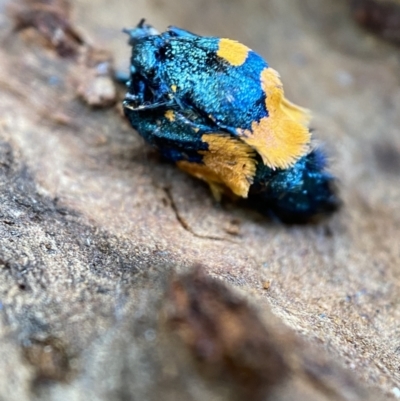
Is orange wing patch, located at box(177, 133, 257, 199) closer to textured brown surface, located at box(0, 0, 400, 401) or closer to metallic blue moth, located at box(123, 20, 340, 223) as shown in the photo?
metallic blue moth, located at box(123, 20, 340, 223)

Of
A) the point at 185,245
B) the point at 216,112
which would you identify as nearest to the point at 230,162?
the point at 216,112

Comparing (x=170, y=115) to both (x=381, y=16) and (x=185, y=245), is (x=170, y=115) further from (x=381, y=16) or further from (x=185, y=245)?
(x=381, y=16)

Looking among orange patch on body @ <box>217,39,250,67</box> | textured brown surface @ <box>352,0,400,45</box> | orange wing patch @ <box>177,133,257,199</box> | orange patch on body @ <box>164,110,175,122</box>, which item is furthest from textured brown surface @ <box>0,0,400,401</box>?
orange patch on body @ <box>217,39,250,67</box>

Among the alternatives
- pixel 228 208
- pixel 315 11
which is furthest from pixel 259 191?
pixel 315 11

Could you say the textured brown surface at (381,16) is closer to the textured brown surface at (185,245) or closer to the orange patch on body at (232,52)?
the textured brown surface at (185,245)

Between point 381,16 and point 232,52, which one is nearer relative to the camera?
point 232,52

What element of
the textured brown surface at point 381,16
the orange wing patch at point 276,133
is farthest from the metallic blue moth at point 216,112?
the textured brown surface at point 381,16
